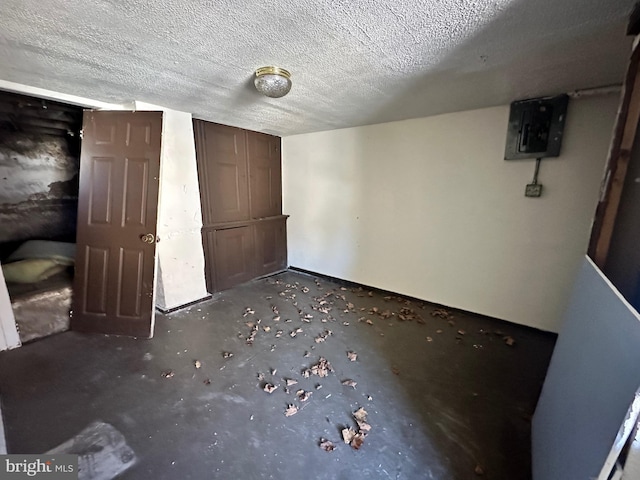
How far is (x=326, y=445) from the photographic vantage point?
1511 mm

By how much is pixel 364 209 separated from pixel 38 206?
14.1ft

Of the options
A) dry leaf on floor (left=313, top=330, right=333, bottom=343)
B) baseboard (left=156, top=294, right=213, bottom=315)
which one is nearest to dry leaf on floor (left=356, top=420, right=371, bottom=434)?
dry leaf on floor (left=313, top=330, right=333, bottom=343)

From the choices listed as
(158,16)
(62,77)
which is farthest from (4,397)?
(158,16)

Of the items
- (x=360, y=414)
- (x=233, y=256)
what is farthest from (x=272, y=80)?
(x=233, y=256)

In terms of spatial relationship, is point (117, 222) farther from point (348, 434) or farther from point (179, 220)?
point (348, 434)

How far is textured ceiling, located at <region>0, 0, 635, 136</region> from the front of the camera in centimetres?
124

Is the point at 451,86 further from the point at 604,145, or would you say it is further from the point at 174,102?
the point at 174,102

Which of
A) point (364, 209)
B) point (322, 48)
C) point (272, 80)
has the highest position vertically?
point (322, 48)

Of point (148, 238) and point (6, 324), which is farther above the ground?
point (148, 238)

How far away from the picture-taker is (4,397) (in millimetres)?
1787

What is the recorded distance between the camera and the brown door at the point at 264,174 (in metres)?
3.99

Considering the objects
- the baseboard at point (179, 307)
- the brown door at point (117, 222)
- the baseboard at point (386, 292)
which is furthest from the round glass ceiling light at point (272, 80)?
the baseboard at point (386, 292)

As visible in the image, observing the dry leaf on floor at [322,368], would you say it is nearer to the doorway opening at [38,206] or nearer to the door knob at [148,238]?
the door knob at [148,238]

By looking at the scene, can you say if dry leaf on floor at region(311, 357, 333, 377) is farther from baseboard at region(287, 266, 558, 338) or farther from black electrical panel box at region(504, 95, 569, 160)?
black electrical panel box at region(504, 95, 569, 160)
